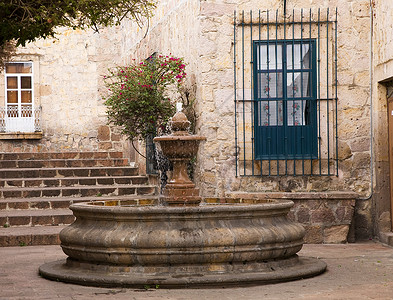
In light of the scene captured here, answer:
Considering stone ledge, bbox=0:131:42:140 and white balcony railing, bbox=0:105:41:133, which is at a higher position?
white balcony railing, bbox=0:105:41:133

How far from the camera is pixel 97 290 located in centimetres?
673

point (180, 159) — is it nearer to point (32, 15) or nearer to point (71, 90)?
point (32, 15)

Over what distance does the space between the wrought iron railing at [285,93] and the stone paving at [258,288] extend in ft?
9.02

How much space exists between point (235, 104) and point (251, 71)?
55 centimetres

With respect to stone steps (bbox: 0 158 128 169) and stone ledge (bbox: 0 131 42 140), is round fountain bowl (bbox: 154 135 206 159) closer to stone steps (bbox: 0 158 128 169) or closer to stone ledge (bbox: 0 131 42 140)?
stone steps (bbox: 0 158 128 169)

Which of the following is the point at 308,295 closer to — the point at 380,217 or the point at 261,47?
the point at 380,217

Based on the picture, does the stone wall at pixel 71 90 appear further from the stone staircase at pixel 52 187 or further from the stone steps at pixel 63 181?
the stone steps at pixel 63 181

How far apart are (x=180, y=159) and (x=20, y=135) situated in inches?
418

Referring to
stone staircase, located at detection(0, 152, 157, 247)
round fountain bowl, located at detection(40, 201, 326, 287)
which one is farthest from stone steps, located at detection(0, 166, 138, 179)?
round fountain bowl, located at detection(40, 201, 326, 287)

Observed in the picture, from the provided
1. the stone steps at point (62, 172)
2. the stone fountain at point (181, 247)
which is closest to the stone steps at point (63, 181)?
the stone steps at point (62, 172)

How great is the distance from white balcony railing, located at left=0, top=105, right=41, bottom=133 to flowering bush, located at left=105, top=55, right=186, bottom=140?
6428mm

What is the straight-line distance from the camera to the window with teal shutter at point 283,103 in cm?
1130

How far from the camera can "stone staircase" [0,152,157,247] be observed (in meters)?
11.8

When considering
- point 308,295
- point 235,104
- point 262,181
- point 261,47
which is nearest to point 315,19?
point 261,47
